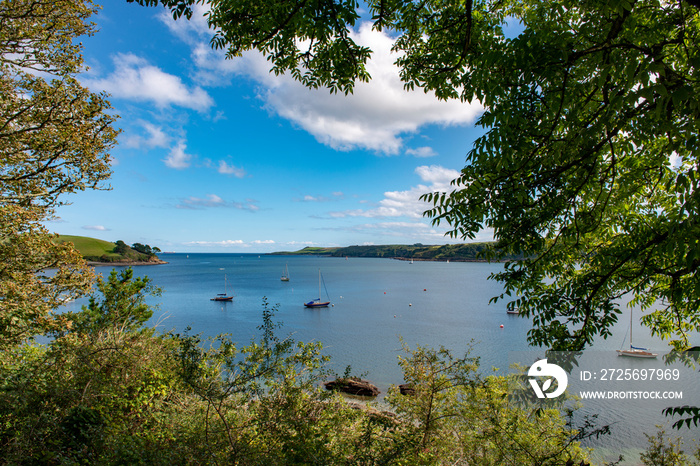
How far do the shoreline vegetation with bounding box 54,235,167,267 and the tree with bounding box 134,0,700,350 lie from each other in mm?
142660

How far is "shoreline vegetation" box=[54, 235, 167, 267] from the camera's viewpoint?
4800 inches

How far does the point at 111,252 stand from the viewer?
135500 millimetres

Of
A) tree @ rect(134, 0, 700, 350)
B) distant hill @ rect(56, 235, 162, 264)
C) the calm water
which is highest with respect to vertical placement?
tree @ rect(134, 0, 700, 350)

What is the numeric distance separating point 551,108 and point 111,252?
544ft

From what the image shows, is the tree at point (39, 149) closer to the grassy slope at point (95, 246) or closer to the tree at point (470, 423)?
the tree at point (470, 423)

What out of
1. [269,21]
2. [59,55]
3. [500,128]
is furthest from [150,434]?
[59,55]

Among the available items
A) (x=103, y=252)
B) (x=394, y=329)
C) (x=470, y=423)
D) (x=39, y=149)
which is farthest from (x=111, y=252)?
(x=470, y=423)

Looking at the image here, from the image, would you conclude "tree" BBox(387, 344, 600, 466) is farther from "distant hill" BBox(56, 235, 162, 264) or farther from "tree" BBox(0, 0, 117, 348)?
"distant hill" BBox(56, 235, 162, 264)

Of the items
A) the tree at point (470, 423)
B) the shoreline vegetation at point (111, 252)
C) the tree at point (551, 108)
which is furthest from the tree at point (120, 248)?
the tree at point (551, 108)

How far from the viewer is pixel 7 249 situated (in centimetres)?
685

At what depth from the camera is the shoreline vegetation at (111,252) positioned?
4800 inches

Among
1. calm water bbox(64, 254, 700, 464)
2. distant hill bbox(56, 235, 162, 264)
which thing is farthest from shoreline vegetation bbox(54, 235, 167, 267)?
calm water bbox(64, 254, 700, 464)

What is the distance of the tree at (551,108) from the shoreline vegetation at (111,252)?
468ft

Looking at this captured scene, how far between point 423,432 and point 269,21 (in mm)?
6885
